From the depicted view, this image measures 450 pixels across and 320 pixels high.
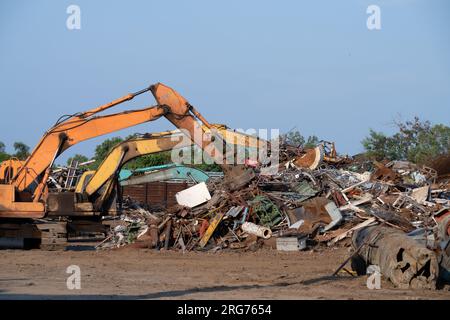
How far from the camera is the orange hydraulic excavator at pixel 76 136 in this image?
19219 mm

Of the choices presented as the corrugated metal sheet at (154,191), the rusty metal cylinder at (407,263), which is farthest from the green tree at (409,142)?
the rusty metal cylinder at (407,263)

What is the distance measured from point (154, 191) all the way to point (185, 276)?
1575 cm

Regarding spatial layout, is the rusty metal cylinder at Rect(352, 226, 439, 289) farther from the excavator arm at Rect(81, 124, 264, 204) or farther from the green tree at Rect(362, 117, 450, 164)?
the green tree at Rect(362, 117, 450, 164)

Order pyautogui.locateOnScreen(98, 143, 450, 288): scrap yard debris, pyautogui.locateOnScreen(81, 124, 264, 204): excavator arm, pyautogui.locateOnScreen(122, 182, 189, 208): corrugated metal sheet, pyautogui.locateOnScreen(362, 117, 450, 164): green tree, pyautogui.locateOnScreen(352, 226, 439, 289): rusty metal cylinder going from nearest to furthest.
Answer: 1. pyautogui.locateOnScreen(352, 226, 439, 289): rusty metal cylinder
2. pyautogui.locateOnScreen(98, 143, 450, 288): scrap yard debris
3. pyautogui.locateOnScreen(81, 124, 264, 204): excavator arm
4. pyautogui.locateOnScreen(122, 182, 189, 208): corrugated metal sheet
5. pyautogui.locateOnScreen(362, 117, 450, 164): green tree

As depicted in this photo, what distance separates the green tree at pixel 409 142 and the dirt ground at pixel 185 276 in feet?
78.3

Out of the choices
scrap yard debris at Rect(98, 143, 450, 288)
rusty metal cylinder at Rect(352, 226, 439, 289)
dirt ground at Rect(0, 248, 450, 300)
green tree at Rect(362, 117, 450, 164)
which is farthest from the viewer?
green tree at Rect(362, 117, 450, 164)

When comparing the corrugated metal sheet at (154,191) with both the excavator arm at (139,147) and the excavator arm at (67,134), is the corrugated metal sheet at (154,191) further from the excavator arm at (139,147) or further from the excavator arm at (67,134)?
the excavator arm at (67,134)

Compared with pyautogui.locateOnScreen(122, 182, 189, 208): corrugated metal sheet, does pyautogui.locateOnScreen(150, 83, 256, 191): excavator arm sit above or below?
above

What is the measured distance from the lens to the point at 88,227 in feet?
65.5

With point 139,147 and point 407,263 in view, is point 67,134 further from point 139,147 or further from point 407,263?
point 407,263

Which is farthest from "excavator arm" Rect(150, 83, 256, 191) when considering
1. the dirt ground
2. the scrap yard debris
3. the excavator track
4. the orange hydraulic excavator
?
the excavator track

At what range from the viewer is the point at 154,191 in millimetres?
29172

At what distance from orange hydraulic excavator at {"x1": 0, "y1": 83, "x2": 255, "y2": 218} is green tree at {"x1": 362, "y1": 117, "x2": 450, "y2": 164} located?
21.9 m

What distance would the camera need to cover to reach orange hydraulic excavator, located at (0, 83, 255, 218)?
757 inches
